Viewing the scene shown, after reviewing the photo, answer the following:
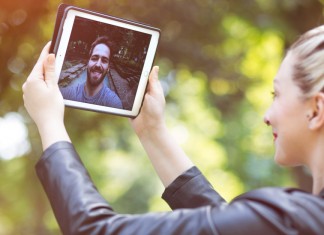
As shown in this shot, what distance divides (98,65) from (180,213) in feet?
2.44

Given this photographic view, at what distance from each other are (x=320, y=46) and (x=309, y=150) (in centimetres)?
34

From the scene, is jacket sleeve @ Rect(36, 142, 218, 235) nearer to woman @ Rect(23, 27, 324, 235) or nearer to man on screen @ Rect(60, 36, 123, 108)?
woman @ Rect(23, 27, 324, 235)

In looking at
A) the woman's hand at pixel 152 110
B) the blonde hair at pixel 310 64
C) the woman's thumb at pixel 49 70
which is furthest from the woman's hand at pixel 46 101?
the blonde hair at pixel 310 64

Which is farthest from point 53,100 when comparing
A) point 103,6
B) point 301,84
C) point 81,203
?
point 103,6

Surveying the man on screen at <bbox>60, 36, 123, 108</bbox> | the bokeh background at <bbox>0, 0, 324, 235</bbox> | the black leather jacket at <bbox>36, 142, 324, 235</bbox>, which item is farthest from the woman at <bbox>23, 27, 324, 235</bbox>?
the bokeh background at <bbox>0, 0, 324, 235</bbox>

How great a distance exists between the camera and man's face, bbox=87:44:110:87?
7.60 feet

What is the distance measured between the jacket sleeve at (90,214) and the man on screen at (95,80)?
42 cm

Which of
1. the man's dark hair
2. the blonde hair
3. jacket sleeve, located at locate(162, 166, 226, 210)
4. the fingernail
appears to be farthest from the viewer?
jacket sleeve, located at locate(162, 166, 226, 210)

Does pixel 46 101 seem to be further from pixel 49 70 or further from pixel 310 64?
pixel 310 64

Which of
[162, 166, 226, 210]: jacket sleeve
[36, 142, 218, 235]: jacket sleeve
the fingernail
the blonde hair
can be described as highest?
the blonde hair

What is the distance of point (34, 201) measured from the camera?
17.0 metres

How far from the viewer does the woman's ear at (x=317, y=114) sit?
6.49 ft

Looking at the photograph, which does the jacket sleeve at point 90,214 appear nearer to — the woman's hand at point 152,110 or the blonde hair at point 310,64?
the blonde hair at point 310,64

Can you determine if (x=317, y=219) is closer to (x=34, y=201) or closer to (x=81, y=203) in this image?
(x=81, y=203)
